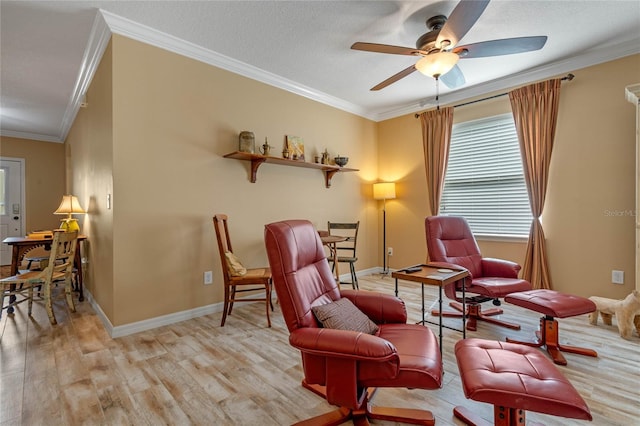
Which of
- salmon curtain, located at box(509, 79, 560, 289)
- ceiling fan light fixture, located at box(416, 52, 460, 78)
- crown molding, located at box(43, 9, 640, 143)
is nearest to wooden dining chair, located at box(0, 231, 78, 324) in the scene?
crown molding, located at box(43, 9, 640, 143)

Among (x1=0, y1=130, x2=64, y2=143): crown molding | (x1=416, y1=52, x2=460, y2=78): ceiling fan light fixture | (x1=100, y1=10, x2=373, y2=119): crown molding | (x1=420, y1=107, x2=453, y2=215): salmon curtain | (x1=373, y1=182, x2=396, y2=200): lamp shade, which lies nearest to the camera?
(x1=416, y1=52, x2=460, y2=78): ceiling fan light fixture

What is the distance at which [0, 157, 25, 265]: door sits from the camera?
5.69 meters

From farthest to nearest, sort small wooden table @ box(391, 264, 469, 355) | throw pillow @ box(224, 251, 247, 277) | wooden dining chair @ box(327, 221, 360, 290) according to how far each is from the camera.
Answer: wooden dining chair @ box(327, 221, 360, 290)
throw pillow @ box(224, 251, 247, 277)
small wooden table @ box(391, 264, 469, 355)

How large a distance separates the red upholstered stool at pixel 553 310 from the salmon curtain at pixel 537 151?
1252 millimetres

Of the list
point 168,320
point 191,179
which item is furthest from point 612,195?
point 168,320

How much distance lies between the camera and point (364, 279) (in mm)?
4637

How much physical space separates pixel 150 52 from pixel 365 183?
3.41 meters

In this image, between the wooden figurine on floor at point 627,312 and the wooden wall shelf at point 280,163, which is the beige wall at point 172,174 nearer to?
the wooden wall shelf at point 280,163

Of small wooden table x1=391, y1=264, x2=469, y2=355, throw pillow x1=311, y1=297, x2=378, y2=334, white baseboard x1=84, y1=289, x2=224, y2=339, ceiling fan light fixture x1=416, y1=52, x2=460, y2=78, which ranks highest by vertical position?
ceiling fan light fixture x1=416, y1=52, x2=460, y2=78

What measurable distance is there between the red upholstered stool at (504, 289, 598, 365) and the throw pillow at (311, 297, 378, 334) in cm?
138

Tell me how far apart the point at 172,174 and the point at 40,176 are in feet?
17.1

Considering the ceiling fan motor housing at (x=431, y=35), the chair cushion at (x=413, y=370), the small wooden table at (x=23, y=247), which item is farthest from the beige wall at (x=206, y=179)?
the chair cushion at (x=413, y=370)

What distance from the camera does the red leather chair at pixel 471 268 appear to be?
2619 mm

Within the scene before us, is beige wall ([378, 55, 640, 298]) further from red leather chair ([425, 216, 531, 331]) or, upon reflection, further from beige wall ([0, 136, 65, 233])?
beige wall ([0, 136, 65, 233])
